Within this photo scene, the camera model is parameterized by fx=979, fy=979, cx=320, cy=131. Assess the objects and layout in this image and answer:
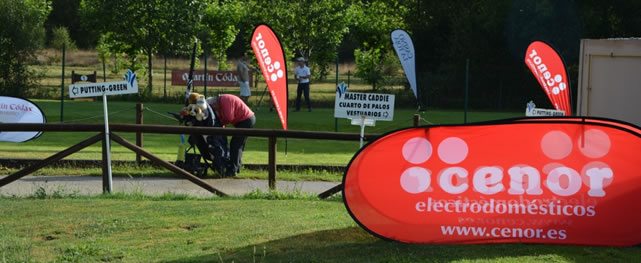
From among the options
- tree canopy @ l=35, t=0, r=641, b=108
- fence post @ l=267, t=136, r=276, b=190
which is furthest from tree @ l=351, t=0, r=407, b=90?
fence post @ l=267, t=136, r=276, b=190

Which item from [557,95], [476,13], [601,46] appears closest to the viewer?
[601,46]

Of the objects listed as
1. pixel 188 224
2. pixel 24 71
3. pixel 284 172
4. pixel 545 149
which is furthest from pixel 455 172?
pixel 24 71

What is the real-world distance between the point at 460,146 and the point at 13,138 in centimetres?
842

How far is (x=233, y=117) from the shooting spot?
15.2 metres

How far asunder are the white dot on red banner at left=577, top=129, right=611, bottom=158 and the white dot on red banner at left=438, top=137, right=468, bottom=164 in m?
0.90

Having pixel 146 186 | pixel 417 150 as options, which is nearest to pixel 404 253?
pixel 417 150

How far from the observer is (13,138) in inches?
557

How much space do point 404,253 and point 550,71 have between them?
9225 millimetres

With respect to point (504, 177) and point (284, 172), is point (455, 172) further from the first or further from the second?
point (284, 172)

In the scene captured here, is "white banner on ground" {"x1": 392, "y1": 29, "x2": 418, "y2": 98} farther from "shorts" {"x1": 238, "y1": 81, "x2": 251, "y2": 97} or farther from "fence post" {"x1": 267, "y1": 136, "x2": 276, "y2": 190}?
"shorts" {"x1": 238, "y1": 81, "x2": 251, "y2": 97}

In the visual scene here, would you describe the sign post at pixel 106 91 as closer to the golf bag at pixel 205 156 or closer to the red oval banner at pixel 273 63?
the golf bag at pixel 205 156

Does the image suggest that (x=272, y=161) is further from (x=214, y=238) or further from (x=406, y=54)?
(x=406, y=54)

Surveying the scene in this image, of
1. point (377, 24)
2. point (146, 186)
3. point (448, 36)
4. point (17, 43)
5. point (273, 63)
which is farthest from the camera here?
point (377, 24)

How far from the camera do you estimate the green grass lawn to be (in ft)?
25.0
